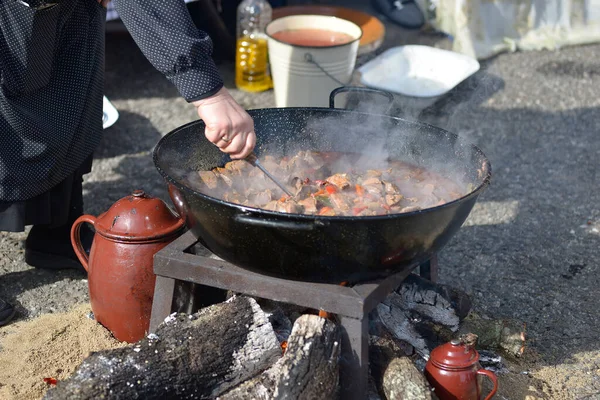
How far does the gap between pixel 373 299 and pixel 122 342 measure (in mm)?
1254

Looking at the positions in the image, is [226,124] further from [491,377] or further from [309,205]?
[491,377]

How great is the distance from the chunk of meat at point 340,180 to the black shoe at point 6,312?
1.64 meters

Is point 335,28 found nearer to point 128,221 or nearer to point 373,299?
point 128,221

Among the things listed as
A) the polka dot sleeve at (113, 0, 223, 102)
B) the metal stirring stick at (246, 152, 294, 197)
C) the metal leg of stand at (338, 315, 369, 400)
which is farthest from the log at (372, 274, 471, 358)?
the polka dot sleeve at (113, 0, 223, 102)

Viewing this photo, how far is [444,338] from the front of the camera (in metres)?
3.04

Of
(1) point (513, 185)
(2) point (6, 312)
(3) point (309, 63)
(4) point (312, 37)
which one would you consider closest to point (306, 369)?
(2) point (6, 312)

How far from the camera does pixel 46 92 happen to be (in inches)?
125

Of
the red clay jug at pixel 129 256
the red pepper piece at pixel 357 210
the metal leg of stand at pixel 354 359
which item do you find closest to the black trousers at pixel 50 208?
the red clay jug at pixel 129 256

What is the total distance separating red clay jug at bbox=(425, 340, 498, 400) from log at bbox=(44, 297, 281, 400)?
579mm

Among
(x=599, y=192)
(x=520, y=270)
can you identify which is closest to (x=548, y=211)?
(x=599, y=192)

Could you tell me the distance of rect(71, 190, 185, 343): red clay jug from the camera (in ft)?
9.61

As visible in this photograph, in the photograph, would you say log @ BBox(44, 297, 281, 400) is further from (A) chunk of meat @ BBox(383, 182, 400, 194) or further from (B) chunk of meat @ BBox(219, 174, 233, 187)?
(A) chunk of meat @ BBox(383, 182, 400, 194)

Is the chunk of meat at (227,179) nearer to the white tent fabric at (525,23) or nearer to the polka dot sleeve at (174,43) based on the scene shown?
the polka dot sleeve at (174,43)

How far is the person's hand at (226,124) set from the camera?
2402mm
